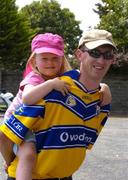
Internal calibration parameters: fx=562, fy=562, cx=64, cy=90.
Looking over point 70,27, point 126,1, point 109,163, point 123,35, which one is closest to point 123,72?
point 123,35

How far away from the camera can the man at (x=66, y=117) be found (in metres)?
2.53

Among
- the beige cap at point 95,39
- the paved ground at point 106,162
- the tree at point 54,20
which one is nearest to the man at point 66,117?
the beige cap at point 95,39

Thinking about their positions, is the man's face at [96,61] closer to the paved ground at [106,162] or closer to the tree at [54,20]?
the paved ground at [106,162]

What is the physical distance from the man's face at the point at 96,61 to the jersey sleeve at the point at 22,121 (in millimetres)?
269

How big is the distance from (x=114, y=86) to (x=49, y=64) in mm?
25776

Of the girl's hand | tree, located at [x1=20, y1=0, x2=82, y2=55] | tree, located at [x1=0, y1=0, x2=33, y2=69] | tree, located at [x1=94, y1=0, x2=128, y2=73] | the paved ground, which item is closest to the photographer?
the girl's hand

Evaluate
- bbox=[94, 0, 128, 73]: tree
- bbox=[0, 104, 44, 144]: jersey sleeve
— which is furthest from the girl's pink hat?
bbox=[94, 0, 128, 73]: tree

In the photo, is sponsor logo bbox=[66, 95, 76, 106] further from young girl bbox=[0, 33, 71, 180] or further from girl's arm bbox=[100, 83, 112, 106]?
girl's arm bbox=[100, 83, 112, 106]

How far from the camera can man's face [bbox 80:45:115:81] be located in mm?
2537

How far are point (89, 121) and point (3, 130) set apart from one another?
41 cm

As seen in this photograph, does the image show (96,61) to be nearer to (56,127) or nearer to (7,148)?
(56,127)

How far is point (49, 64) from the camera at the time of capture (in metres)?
2.72

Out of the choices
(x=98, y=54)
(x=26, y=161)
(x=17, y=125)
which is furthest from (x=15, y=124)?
(x=98, y=54)

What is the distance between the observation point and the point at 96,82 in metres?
2.60
